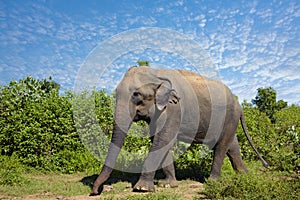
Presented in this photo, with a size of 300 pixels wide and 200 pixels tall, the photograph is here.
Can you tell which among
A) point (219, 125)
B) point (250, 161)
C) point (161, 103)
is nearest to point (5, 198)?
point (161, 103)

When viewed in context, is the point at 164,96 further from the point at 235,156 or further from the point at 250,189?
the point at 235,156

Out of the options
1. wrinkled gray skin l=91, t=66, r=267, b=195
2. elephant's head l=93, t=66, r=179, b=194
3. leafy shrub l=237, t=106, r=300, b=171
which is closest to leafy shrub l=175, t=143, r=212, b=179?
wrinkled gray skin l=91, t=66, r=267, b=195

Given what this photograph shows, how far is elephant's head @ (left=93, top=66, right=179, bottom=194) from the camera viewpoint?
6.65 metres

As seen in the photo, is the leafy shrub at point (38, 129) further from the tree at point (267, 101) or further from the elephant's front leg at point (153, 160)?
the tree at point (267, 101)

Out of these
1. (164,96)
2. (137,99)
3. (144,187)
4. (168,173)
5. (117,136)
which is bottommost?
(144,187)

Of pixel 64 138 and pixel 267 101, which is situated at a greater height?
pixel 267 101

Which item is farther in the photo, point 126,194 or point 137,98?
point 137,98

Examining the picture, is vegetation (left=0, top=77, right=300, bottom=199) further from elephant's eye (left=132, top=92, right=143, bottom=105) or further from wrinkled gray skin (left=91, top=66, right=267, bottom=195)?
elephant's eye (left=132, top=92, right=143, bottom=105)

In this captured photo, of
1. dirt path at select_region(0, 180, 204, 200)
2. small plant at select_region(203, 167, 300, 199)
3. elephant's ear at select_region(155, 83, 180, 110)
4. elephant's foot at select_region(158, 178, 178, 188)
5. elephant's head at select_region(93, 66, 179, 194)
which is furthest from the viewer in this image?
elephant's foot at select_region(158, 178, 178, 188)

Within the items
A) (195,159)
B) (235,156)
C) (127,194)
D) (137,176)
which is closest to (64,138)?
(137,176)

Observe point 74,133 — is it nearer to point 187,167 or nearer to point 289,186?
point 187,167

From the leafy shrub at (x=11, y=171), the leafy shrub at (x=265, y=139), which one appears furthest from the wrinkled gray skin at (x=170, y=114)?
the leafy shrub at (x=265, y=139)

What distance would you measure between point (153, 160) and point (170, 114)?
3.68ft

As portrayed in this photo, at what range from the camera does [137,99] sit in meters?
7.04
